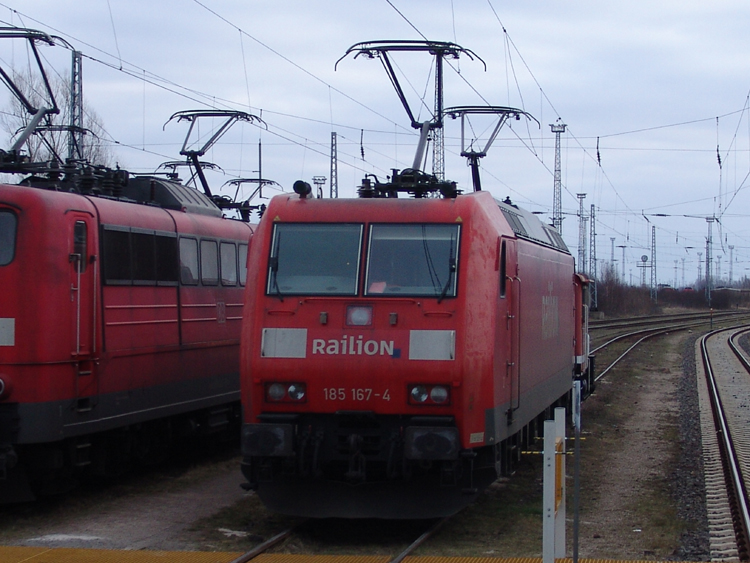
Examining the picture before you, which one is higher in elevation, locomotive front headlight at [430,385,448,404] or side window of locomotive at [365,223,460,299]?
side window of locomotive at [365,223,460,299]

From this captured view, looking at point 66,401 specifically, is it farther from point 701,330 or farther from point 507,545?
point 701,330

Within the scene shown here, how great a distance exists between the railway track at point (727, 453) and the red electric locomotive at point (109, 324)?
6.08 meters

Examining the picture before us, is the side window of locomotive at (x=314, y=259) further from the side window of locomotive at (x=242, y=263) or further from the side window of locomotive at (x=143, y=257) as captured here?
the side window of locomotive at (x=242, y=263)

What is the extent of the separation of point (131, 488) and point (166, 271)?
2.52 m

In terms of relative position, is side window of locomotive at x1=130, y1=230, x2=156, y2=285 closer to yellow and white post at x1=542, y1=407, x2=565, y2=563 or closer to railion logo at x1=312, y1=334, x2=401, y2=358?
railion logo at x1=312, y1=334, x2=401, y2=358

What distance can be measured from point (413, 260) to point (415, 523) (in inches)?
102

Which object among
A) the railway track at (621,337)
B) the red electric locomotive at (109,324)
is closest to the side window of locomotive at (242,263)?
the red electric locomotive at (109,324)

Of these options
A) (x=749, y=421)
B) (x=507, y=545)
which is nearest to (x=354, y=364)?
(x=507, y=545)

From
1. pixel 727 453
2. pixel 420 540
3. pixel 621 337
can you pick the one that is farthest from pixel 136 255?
pixel 621 337

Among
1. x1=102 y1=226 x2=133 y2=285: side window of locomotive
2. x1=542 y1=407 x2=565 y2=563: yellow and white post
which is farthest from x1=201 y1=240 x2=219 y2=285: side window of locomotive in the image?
x1=542 y1=407 x2=565 y2=563: yellow and white post

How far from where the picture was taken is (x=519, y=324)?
1009 cm

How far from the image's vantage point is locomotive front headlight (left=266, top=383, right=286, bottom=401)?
28.7ft

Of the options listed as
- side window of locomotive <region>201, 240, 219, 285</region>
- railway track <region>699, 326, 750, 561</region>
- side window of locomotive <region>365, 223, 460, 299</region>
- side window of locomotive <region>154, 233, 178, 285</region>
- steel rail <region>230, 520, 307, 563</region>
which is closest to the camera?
steel rail <region>230, 520, 307, 563</region>

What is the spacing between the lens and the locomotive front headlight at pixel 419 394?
8578 mm
